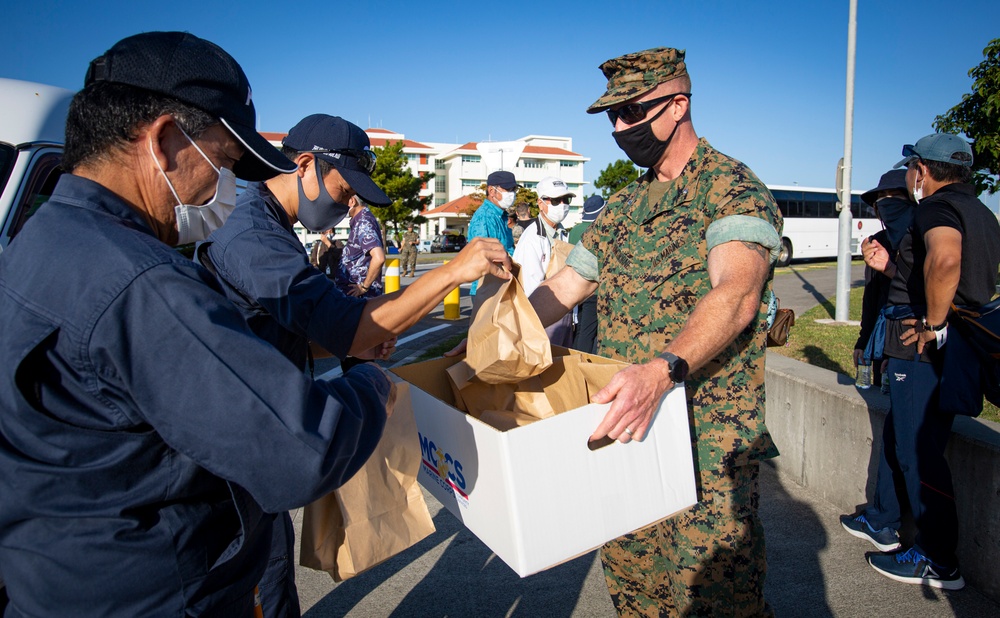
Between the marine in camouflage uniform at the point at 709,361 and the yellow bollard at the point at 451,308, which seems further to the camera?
the yellow bollard at the point at 451,308

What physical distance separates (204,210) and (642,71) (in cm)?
155

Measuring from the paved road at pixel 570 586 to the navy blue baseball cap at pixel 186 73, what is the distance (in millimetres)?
2473

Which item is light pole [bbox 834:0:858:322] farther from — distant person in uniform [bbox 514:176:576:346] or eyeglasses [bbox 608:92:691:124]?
eyeglasses [bbox 608:92:691:124]

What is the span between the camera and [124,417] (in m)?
1.06

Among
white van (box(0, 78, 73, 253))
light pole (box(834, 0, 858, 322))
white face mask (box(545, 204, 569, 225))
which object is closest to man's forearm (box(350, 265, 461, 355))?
white van (box(0, 78, 73, 253))

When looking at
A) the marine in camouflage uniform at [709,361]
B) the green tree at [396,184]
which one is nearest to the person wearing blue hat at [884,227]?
the marine in camouflage uniform at [709,361]

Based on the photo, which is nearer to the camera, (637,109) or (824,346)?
(637,109)

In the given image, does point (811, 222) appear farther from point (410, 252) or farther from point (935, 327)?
point (935, 327)

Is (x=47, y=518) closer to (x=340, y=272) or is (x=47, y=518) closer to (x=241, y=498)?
(x=241, y=498)

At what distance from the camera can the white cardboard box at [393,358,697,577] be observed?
1.49 meters

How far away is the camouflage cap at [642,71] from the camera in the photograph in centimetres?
219

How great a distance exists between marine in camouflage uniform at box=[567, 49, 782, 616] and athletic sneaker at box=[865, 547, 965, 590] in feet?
4.71

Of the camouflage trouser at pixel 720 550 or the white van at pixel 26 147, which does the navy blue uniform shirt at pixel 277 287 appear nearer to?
the camouflage trouser at pixel 720 550

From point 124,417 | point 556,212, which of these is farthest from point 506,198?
point 124,417
